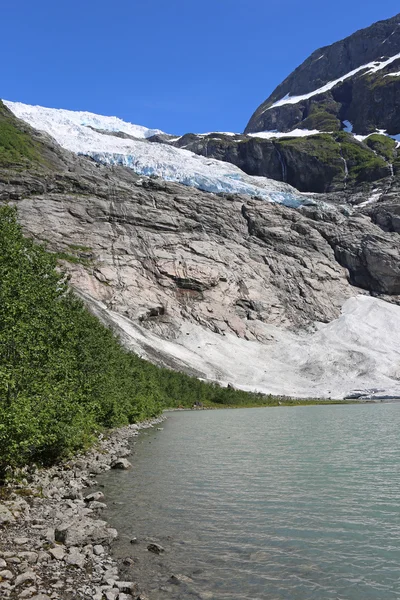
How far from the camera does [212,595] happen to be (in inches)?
389

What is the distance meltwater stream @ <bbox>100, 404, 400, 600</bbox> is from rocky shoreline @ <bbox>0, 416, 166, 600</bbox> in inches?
25.2

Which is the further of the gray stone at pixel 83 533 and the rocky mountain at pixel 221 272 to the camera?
the rocky mountain at pixel 221 272

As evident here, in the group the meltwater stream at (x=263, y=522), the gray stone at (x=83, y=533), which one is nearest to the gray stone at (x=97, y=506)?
the meltwater stream at (x=263, y=522)

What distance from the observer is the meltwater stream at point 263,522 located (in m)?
10.5

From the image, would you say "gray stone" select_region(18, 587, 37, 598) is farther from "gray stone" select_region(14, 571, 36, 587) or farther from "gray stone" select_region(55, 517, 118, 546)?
"gray stone" select_region(55, 517, 118, 546)

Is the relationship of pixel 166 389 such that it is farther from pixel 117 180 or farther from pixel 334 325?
pixel 117 180

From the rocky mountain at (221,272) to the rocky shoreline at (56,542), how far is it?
89833 millimetres

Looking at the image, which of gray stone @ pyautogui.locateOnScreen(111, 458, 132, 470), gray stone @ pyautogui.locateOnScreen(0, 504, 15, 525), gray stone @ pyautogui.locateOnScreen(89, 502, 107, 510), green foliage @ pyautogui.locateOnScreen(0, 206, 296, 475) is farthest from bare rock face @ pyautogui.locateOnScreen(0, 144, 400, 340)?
gray stone @ pyautogui.locateOnScreen(0, 504, 15, 525)

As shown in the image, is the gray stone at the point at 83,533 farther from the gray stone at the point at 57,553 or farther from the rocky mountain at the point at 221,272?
the rocky mountain at the point at 221,272

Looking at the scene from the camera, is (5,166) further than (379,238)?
No

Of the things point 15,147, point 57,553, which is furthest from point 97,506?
point 15,147

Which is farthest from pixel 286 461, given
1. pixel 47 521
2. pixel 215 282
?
pixel 215 282

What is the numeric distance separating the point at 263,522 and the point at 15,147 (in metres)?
188

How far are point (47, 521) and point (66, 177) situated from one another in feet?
531
